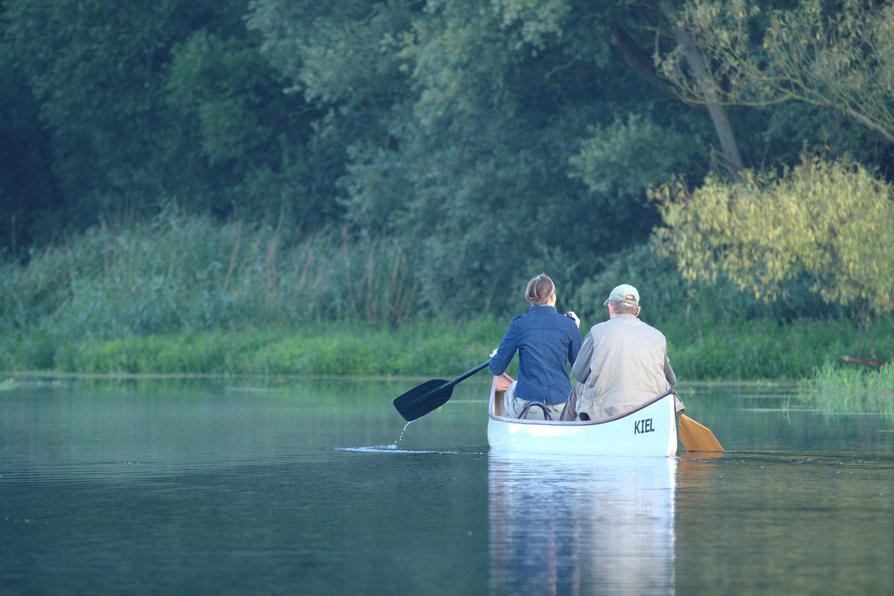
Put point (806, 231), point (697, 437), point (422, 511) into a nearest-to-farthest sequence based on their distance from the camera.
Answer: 1. point (422, 511)
2. point (697, 437)
3. point (806, 231)

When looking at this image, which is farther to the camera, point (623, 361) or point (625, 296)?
point (625, 296)

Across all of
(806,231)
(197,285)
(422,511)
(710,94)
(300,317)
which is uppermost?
(710,94)

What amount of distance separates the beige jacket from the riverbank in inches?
551

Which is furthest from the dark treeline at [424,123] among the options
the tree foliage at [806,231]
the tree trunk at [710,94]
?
the tree foliage at [806,231]

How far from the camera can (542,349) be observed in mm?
17516

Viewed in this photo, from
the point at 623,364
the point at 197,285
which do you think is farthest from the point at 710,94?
the point at 623,364

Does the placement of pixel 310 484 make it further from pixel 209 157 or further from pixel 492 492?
pixel 209 157

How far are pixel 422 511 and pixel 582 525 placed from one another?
1.45m

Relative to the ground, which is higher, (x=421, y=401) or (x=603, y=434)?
(x=421, y=401)

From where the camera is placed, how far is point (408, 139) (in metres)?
44.6

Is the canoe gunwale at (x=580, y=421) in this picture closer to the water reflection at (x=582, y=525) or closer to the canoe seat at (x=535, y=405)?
the canoe seat at (x=535, y=405)

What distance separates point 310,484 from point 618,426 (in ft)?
10.0

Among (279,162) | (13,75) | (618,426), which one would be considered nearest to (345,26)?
(279,162)

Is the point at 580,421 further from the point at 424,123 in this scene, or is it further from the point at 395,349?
the point at 424,123
